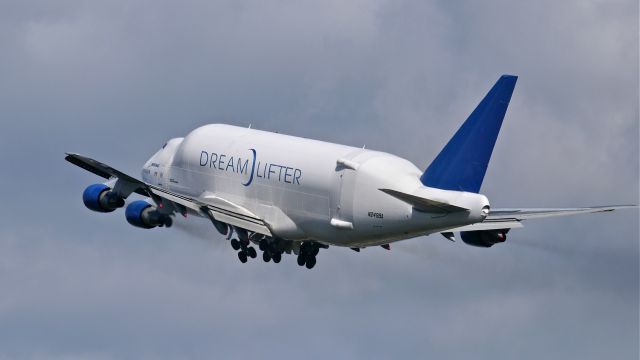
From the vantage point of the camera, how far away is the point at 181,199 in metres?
118

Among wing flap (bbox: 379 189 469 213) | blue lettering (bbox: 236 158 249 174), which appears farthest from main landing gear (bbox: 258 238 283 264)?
wing flap (bbox: 379 189 469 213)

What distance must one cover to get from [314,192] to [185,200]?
686cm

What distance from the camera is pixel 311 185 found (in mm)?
117875

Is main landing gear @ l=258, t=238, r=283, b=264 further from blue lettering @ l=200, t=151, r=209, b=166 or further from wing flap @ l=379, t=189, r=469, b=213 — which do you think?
wing flap @ l=379, t=189, r=469, b=213

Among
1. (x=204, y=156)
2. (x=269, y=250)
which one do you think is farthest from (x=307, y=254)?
(x=204, y=156)

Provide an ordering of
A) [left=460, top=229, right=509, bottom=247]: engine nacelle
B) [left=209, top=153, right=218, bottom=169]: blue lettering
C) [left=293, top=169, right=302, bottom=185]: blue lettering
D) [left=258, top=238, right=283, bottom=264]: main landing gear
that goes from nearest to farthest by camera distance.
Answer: [left=293, top=169, right=302, bottom=185]: blue lettering → [left=460, top=229, right=509, bottom=247]: engine nacelle → [left=258, top=238, right=283, bottom=264]: main landing gear → [left=209, top=153, right=218, bottom=169]: blue lettering

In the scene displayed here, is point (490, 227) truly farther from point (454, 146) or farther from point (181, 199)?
point (181, 199)

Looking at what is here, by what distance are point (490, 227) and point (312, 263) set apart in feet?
36.0

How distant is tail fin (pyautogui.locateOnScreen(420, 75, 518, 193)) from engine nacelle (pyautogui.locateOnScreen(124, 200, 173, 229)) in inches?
635

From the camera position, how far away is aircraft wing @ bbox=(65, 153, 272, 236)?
115 m

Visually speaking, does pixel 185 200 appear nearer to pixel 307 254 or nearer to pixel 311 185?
pixel 311 185

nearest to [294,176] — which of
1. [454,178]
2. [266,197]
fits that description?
[266,197]

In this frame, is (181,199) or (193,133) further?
(193,133)

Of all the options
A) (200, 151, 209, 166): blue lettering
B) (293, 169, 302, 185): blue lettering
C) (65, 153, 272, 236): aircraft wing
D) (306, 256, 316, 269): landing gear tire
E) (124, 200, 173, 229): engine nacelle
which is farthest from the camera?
(200, 151, 209, 166): blue lettering
